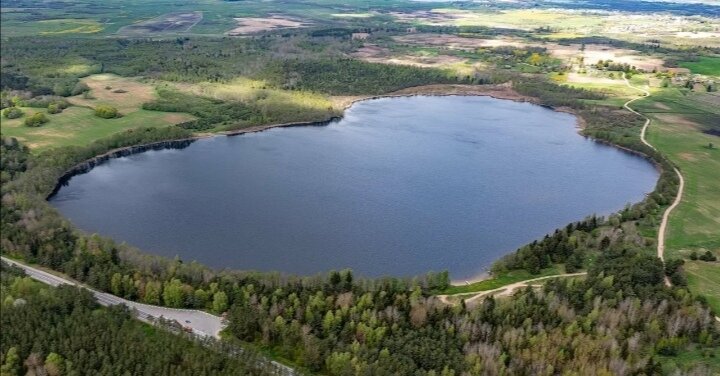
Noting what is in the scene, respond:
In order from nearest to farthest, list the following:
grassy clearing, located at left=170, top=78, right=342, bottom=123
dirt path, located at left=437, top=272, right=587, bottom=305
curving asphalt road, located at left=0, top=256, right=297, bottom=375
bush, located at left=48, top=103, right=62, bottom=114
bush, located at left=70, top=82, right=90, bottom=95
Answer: curving asphalt road, located at left=0, top=256, right=297, bottom=375 → dirt path, located at left=437, top=272, right=587, bottom=305 → bush, located at left=48, top=103, right=62, bottom=114 → grassy clearing, located at left=170, top=78, right=342, bottom=123 → bush, located at left=70, top=82, right=90, bottom=95

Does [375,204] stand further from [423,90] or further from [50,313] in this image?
[423,90]

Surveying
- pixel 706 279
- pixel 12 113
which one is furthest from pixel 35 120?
pixel 706 279

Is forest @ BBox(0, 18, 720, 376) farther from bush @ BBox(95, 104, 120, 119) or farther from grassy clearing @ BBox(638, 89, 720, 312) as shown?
bush @ BBox(95, 104, 120, 119)

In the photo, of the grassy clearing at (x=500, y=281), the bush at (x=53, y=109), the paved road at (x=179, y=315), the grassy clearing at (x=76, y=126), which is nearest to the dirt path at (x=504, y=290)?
the grassy clearing at (x=500, y=281)

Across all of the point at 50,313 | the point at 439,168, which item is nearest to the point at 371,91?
the point at 439,168

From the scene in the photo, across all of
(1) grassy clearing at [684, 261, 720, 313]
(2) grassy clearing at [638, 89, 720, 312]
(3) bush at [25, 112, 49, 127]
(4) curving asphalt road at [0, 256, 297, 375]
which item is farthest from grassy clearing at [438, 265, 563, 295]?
(3) bush at [25, 112, 49, 127]

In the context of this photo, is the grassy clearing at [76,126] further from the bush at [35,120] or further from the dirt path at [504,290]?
the dirt path at [504,290]

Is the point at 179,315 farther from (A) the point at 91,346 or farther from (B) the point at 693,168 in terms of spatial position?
(B) the point at 693,168
